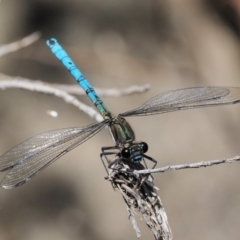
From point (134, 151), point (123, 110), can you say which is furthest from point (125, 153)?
point (123, 110)

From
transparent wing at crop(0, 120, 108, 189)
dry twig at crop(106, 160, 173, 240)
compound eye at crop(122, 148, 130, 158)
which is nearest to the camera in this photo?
dry twig at crop(106, 160, 173, 240)

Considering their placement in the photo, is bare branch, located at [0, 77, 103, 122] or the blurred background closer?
bare branch, located at [0, 77, 103, 122]

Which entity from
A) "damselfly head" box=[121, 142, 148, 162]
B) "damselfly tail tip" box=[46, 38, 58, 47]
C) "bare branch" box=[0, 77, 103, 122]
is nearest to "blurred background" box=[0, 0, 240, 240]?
"damselfly tail tip" box=[46, 38, 58, 47]

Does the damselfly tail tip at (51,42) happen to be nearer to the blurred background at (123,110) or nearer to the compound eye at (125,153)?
the blurred background at (123,110)

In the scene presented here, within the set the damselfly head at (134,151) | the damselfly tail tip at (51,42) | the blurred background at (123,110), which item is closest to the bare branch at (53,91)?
the damselfly head at (134,151)

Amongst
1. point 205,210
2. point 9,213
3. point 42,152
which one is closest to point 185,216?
point 205,210

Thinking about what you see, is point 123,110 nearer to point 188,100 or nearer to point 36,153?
point 188,100

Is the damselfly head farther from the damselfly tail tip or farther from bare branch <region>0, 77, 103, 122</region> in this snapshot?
the damselfly tail tip

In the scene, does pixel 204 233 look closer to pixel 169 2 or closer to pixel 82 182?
pixel 82 182
